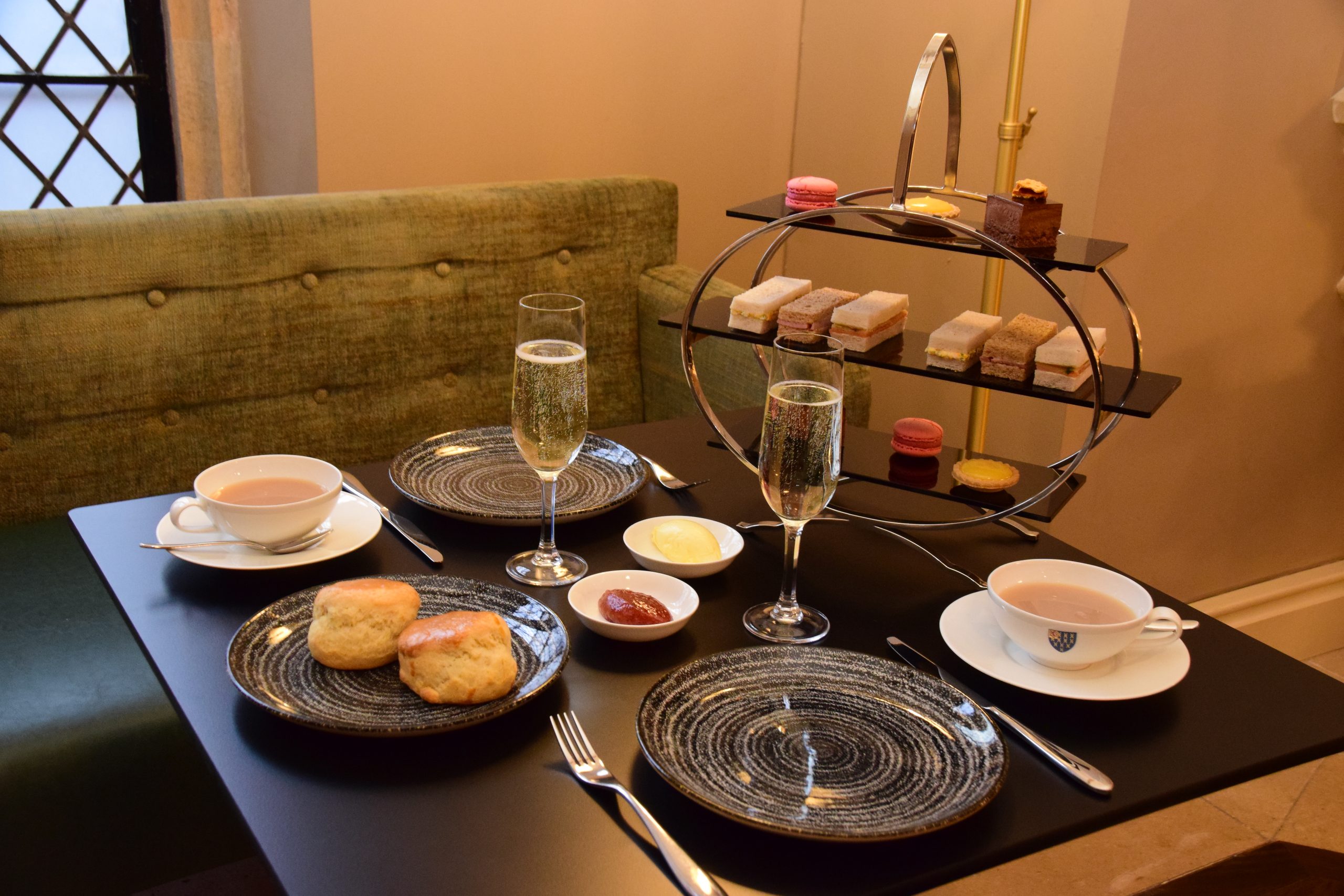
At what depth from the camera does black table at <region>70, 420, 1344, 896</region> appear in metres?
0.69

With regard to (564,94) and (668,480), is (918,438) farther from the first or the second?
(564,94)

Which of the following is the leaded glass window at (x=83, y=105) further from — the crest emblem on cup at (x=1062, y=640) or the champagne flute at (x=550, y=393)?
the crest emblem on cup at (x=1062, y=640)

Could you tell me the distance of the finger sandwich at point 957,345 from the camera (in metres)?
1.13

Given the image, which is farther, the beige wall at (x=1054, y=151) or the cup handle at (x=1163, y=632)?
the beige wall at (x=1054, y=151)

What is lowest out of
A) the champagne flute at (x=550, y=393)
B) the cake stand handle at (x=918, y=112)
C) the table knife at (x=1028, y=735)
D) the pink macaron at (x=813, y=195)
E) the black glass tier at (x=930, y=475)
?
the table knife at (x=1028, y=735)

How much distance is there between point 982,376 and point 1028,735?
0.40m

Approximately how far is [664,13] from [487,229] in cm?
80

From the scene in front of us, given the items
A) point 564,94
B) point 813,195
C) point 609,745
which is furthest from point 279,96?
point 609,745

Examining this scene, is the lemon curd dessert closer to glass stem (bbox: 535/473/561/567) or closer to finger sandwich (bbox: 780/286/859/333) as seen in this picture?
Result: glass stem (bbox: 535/473/561/567)

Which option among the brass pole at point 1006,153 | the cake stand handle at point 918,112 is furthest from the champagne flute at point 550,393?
the brass pole at point 1006,153

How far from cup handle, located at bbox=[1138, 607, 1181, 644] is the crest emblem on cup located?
7 centimetres

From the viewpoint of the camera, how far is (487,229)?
2061mm

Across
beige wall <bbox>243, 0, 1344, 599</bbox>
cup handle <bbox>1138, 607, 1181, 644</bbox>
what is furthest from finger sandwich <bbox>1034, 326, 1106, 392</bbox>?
beige wall <bbox>243, 0, 1344, 599</bbox>

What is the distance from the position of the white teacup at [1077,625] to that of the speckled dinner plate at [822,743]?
99 mm
